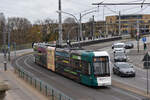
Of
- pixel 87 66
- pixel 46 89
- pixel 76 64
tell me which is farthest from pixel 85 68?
pixel 46 89

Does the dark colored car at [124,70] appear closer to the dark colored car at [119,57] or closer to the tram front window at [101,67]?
the tram front window at [101,67]

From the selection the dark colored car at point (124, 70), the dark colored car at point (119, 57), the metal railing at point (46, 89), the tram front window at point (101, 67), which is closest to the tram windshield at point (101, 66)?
the tram front window at point (101, 67)


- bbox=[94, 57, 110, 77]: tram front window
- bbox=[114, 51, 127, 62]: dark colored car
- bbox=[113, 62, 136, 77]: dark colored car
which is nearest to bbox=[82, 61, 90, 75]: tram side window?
bbox=[94, 57, 110, 77]: tram front window

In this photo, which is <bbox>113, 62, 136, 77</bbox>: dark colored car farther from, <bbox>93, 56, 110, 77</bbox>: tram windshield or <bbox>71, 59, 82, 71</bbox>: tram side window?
<bbox>93, 56, 110, 77</bbox>: tram windshield

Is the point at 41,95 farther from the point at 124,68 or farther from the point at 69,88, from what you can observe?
the point at 124,68

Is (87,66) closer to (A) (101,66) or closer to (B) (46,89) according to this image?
(A) (101,66)

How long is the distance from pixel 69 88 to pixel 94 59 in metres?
3.41

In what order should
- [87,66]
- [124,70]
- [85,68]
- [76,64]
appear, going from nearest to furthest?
[87,66] → [85,68] → [76,64] → [124,70]

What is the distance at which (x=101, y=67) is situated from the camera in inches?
894

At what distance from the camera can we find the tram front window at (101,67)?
2250 centimetres

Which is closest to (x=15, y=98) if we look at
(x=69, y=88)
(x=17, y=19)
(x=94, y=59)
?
(x=69, y=88)

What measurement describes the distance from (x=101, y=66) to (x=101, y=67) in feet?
0.27

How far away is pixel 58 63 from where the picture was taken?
3212cm

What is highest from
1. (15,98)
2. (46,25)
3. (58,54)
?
(46,25)
